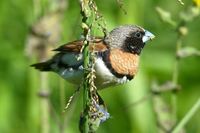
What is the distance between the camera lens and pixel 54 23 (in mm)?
3211

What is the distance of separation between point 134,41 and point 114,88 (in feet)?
7.11

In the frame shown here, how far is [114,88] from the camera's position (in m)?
4.75

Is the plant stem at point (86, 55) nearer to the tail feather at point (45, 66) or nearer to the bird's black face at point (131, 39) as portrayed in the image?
the bird's black face at point (131, 39)

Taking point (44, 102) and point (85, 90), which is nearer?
point (85, 90)

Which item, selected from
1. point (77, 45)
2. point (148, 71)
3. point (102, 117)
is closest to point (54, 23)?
point (77, 45)

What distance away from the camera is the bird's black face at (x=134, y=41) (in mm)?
2584

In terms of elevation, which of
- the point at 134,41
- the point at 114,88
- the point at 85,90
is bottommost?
the point at 114,88

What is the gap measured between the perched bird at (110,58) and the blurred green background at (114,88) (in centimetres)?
158

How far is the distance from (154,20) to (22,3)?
3.18 ft

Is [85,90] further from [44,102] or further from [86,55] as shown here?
[44,102]

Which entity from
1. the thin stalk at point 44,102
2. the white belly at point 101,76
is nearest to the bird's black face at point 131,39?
the white belly at point 101,76

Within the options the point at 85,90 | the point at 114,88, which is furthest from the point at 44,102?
the point at 85,90

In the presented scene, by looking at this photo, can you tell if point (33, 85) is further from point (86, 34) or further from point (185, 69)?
point (86, 34)

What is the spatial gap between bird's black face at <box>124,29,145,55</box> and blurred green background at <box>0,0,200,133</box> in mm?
Answer: 1588
